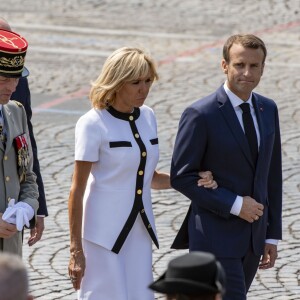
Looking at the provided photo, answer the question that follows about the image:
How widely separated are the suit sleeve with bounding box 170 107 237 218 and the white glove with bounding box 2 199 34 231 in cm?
88

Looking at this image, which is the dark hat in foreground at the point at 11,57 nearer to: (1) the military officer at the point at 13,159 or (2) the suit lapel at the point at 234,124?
(1) the military officer at the point at 13,159

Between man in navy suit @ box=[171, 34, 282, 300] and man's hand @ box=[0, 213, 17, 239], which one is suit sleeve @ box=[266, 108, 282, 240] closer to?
man in navy suit @ box=[171, 34, 282, 300]

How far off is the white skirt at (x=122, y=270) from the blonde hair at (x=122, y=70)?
2.42 feet

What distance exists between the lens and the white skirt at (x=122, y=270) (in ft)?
21.0

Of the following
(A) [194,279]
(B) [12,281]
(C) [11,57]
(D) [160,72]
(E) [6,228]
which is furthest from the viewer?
(D) [160,72]

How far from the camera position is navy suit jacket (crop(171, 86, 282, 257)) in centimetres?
641

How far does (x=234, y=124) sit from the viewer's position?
21.1 ft

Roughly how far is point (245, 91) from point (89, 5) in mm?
15219

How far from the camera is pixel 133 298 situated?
6477 millimetres

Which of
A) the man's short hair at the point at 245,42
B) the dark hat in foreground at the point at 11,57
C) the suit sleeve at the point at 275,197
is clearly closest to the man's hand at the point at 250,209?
the suit sleeve at the point at 275,197

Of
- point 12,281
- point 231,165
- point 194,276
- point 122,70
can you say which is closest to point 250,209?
point 231,165

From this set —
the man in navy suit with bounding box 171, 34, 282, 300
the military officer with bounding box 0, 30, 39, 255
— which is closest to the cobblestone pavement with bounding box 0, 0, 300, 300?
the man in navy suit with bounding box 171, 34, 282, 300

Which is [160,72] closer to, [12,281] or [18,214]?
[18,214]

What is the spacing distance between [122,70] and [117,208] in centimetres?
77
